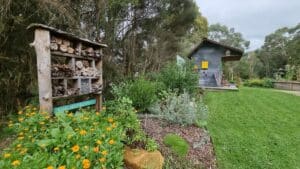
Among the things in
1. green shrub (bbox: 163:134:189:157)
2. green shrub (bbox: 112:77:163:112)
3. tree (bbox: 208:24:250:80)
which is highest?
tree (bbox: 208:24:250:80)

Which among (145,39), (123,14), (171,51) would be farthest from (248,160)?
(171,51)

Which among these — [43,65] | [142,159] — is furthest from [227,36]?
[43,65]

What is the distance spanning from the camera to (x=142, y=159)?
2.49m

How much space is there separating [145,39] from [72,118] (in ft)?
23.9

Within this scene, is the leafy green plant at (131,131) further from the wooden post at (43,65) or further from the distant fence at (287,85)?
the distant fence at (287,85)

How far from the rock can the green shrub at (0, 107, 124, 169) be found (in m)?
0.32

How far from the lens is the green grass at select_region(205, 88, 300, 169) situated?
3340mm

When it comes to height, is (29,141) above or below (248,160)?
above

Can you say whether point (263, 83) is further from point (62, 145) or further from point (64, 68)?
point (62, 145)

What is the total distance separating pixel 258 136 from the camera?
4.33m

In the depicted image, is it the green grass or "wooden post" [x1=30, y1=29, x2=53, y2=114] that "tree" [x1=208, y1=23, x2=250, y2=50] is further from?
"wooden post" [x1=30, y1=29, x2=53, y2=114]

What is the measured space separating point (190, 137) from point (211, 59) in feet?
34.7

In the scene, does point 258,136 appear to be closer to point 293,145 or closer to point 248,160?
point 293,145

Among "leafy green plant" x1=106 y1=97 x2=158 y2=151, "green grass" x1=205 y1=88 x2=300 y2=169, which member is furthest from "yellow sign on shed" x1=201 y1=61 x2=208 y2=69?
"leafy green plant" x1=106 y1=97 x2=158 y2=151
